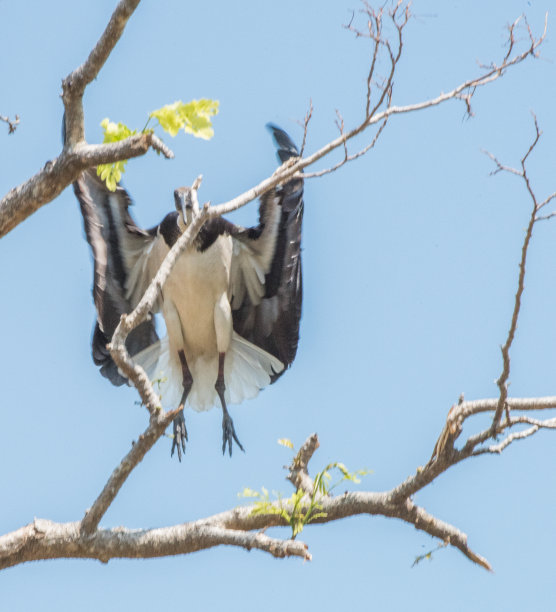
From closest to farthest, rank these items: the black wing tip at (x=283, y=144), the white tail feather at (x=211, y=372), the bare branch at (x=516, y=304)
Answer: the bare branch at (x=516, y=304), the black wing tip at (x=283, y=144), the white tail feather at (x=211, y=372)

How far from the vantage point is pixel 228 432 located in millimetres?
7984

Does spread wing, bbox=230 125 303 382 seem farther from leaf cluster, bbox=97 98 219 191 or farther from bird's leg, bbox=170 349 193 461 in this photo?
A: leaf cluster, bbox=97 98 219 191

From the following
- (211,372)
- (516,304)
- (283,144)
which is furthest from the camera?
(211,372)

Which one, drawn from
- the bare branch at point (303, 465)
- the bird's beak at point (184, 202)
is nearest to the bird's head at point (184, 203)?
the bird's beak at point (184, 202)

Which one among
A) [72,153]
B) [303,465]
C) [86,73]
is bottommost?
Result: [303,465]

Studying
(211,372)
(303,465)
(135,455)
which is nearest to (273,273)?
(211,372)

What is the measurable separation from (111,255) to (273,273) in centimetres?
135

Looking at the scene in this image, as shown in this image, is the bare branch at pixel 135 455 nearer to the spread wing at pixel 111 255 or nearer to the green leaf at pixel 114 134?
the green leaf at pixel 114 134

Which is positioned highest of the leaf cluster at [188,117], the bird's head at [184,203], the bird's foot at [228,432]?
the bird's head at [184,203]

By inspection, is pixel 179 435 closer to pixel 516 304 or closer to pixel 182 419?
pixel 182 419

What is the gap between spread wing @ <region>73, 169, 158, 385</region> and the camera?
7727 millimetres

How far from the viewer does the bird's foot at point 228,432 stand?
789 centimetres

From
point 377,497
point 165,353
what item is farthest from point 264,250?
point 377,497

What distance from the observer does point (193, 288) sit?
26.3 ft
